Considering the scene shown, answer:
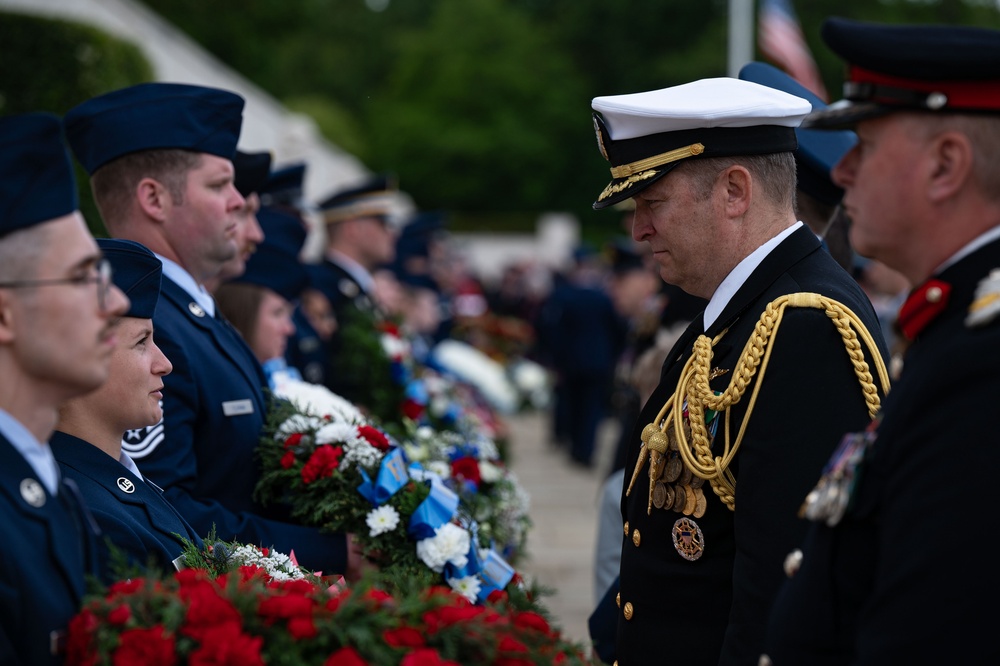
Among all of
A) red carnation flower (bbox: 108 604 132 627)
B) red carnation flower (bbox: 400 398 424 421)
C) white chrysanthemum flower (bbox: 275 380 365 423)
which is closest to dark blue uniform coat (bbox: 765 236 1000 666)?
red carnation flower (bbox: 108 604 132 627)

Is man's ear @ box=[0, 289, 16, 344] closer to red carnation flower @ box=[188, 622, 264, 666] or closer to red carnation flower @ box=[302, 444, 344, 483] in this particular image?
red carnation flower @ box=[188, 622, 264, 666]

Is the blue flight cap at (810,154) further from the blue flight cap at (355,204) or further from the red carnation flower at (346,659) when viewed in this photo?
the blue flight cap at (355,204)

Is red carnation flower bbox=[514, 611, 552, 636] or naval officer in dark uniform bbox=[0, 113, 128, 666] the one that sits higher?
naval officer in dark uniform bbox=[0, 113, 128, 666]

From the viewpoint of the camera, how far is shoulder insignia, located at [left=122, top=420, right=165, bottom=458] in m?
3.50

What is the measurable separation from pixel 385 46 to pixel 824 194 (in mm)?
60368

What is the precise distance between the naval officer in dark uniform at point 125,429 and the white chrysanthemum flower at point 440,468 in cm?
134

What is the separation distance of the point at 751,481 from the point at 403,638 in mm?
858

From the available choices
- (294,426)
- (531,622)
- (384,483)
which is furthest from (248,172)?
(531,622)

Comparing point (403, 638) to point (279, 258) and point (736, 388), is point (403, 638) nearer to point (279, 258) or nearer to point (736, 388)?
point (736, 388)

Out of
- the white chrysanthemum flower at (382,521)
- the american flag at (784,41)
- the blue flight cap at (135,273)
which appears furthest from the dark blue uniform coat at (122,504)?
the american flag at (784,41)

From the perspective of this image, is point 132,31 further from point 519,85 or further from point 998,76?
point 519,85

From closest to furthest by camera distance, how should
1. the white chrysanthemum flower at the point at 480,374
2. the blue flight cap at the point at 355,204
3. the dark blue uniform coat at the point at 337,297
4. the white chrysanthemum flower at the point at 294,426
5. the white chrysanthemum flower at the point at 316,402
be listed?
the white chrysanthemum flower at the point at 294,426
the white chrysanthemum flower at the point at 316,402
the dark blue uniform coat at the point at 337,297
the blue flight cap at the point at 355,204
the white chrysanthemum flower at the point at 480,374

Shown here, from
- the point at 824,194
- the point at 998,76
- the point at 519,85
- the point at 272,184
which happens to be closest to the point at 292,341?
the point at 272,184

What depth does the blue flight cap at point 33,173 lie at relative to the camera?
2.14 m
